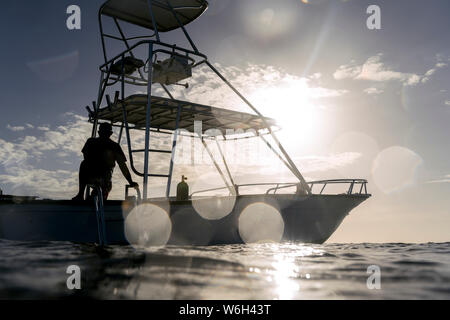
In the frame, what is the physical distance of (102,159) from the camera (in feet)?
26.3

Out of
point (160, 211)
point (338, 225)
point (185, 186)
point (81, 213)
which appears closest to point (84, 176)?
point (81, 213)

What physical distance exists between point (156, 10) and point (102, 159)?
5.89m

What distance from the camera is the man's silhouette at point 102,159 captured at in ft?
25.7

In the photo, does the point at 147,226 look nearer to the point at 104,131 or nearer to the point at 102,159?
the point at 102,159

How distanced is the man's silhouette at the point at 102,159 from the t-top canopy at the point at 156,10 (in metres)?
4.98

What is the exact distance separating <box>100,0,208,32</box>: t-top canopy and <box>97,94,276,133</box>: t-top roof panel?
10.3 feet

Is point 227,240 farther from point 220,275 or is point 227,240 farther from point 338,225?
point 220,275

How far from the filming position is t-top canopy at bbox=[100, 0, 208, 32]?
11.1 m

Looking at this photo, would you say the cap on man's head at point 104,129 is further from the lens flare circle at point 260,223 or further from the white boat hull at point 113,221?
the lens flare circle at point 260,223

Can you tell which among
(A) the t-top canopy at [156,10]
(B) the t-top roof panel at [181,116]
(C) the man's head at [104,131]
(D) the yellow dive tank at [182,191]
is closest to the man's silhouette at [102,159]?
(C) the man's head at [104,131]

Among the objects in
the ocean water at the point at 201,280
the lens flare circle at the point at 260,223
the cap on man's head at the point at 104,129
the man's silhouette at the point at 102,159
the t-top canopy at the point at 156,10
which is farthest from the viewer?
the t-top canopy at the point at 156,10

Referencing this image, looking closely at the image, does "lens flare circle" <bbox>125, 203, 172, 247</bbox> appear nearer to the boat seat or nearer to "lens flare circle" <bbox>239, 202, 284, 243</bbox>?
"lens flare circle" <bbox>239, 202, 284, 243</bbox>

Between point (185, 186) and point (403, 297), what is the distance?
8766 mm

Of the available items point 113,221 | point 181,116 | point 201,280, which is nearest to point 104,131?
point 113,221
